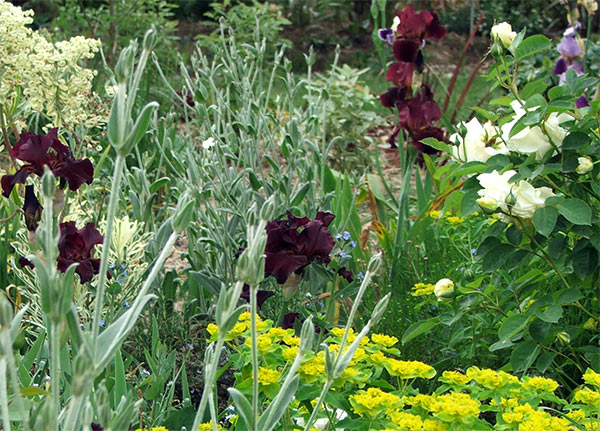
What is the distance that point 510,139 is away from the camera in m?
1.89

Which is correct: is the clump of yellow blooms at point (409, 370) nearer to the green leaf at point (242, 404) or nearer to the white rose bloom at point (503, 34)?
the green leaf at point (242, 404)

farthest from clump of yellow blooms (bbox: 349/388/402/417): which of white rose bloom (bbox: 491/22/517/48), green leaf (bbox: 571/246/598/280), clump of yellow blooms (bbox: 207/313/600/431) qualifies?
white rose bloom (bbox: 491/22/517/48)

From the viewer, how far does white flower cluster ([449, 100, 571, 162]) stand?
1855mm

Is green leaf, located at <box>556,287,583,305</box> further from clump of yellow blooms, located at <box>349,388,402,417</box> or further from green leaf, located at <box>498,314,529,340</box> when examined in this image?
clump of yellow blooms, located at <box>349,388,402,417</box>

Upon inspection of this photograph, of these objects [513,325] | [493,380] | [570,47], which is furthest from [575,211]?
[570,47]

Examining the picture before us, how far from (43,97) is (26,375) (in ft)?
3.25

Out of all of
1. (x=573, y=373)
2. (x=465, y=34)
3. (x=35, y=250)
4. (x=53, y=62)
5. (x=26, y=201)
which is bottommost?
(x=465, y=34)

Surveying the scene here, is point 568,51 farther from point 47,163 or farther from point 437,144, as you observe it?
point 47,163

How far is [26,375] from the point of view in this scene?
1.57m

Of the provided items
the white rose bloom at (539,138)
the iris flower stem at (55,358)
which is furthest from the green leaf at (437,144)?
the iris flower stem at (55,358)

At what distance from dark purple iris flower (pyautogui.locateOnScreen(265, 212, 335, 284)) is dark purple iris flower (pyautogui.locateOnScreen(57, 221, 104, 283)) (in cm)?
41

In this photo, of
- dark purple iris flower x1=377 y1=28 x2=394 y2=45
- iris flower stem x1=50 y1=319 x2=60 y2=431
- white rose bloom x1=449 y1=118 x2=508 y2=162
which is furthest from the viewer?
dark purple iris flower x1=377 y1=28 x2=394 y2=45

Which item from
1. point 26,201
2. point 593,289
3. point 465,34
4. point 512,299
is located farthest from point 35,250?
point 465,34

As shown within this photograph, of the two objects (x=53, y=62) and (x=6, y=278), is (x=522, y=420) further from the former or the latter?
(x=6, y=278)
